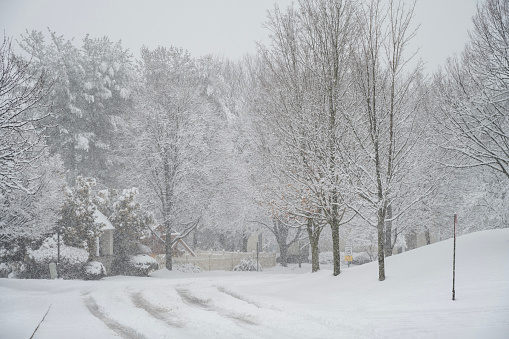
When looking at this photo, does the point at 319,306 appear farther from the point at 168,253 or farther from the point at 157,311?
the point at 168,253

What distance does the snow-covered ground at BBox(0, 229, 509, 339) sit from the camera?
25.8 ft

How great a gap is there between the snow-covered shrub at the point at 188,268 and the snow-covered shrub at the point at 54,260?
21.7 feet

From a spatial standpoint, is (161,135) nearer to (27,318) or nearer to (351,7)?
(351,7)

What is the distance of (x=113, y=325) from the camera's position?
9188mm

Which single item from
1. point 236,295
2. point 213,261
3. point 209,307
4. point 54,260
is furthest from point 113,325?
Result: point 213,261

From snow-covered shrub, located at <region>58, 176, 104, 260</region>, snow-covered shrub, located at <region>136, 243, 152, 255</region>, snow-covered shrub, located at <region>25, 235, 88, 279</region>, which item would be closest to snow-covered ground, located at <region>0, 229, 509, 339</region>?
snow-covered shrub, located at <region>25, 235, 88, 279</region>

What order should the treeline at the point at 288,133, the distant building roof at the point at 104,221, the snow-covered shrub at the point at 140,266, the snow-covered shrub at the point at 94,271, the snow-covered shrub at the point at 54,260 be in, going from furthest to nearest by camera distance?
the distant building roof at the point at 104,221 → the snow-covered shrub at the point at 140,266 → the snow-covered shrub at the point at 94,271 → the snow-covered shrub at the point at 54,260 → the treeline at the point at 288,133

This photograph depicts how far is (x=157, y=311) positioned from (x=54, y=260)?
1463 cm

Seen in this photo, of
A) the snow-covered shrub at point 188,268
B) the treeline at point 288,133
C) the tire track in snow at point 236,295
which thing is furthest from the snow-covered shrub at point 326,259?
the tire track in snow at point 236,295

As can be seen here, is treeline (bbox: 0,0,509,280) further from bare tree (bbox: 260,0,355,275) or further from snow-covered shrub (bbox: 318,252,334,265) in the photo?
snow-covered shrub (bbox: 318,252,334,265)

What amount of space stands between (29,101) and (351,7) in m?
9.50

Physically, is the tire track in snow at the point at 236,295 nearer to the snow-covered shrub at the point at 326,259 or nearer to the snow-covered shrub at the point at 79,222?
the snow-covered shrub at the point at 79,222

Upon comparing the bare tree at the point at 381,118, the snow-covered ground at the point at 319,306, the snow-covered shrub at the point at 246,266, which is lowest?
the snow-covered shrub at the point at 246,266

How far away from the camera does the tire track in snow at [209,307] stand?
9375mm
